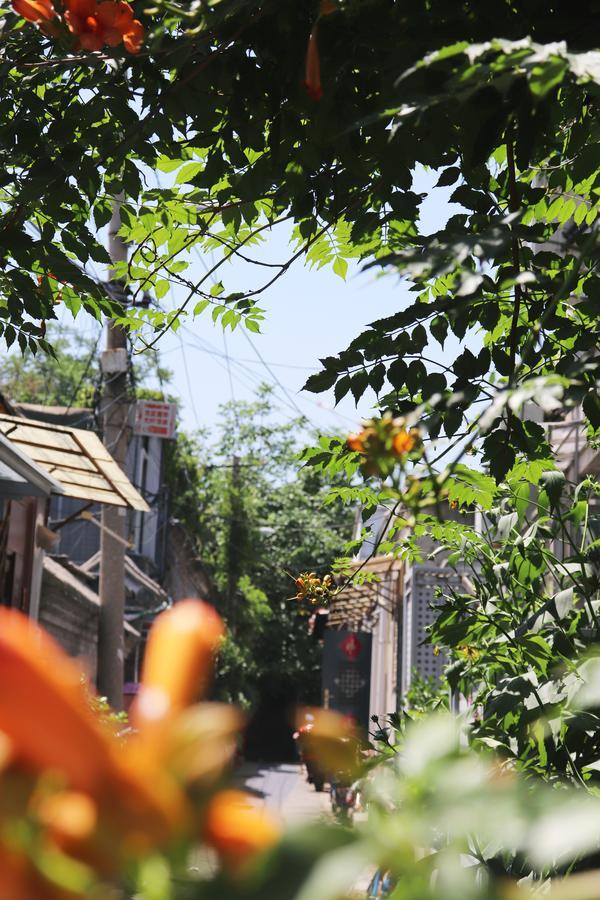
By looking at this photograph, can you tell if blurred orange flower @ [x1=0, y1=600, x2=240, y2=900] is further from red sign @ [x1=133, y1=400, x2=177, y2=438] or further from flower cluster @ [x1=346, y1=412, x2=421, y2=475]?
red sign @ [x1=133, y1=400, x2=177, y2=438]

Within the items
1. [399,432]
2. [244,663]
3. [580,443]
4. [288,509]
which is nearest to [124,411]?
[580,443]

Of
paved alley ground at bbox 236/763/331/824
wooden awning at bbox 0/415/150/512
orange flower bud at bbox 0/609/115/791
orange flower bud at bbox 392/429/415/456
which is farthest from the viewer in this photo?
paved alley ground at bbox 236/763/331/824

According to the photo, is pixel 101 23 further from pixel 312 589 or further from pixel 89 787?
pixel 89 787

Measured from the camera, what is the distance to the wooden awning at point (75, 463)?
7789mm

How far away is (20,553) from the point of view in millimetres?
10133

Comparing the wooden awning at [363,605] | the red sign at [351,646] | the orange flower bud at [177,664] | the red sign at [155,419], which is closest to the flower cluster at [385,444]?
the orange flower bud at [177,664]

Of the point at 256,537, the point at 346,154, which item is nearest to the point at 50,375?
the point at 256,537

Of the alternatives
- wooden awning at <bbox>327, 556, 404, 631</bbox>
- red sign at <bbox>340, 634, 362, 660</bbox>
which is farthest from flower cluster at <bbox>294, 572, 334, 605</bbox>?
red sign at <bbox>340, 634, 362, 660</bbox>

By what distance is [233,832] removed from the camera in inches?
14.6

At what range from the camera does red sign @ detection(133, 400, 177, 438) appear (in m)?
21.1

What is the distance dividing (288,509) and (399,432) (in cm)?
3604

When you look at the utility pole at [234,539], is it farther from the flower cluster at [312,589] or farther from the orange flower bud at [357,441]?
the orange flower bud at [357,441]

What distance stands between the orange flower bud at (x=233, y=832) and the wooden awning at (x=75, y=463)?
24.4 ft

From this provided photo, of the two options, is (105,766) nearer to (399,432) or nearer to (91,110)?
(399,432)
